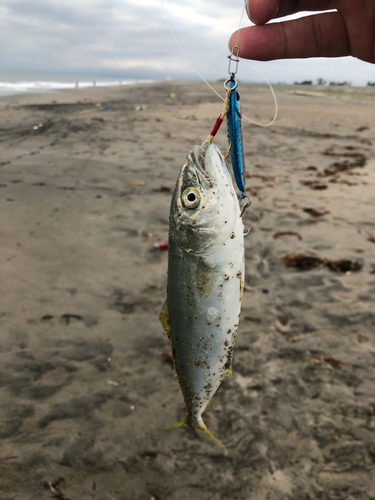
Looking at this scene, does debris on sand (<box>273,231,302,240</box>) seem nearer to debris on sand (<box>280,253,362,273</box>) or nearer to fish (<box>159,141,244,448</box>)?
debris on sand (<box>280,253,362,273</box>)

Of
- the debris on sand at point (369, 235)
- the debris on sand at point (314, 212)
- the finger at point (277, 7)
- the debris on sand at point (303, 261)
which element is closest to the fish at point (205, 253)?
the finger at point (277, 7)

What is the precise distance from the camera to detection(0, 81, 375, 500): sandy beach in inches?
104

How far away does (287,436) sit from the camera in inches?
113

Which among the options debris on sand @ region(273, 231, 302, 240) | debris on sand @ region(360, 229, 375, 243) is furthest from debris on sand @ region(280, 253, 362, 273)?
debris on sand @ region(360, 229, 375, 243)

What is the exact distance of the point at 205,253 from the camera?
5.30ft

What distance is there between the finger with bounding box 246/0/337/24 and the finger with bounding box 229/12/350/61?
8 cm

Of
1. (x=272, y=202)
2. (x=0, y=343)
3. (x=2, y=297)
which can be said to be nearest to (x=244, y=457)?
(x=0, y=343)

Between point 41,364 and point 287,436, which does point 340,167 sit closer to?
point 287,436

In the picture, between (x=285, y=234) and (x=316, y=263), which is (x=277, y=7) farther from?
(x=285, y=234)

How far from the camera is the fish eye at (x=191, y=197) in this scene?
159 centimetres

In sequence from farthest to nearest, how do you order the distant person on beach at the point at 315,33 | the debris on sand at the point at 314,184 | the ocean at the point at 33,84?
the ocean at the point at 33,84
the debris on sand at the point at 314,184
the distant person on beach at the point at 315,33

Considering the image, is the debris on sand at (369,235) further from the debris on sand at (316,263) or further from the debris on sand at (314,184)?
the debris on sand at (314,184)

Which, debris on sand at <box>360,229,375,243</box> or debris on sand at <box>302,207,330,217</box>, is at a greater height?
debris on sand at <box>302,207,330,217</box>

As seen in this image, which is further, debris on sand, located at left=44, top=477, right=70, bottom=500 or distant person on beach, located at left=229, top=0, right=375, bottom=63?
debris on sand, located at left=44, top=477, right=70, bottom=500
